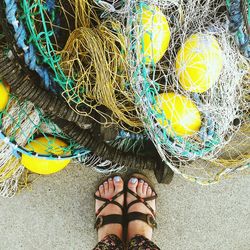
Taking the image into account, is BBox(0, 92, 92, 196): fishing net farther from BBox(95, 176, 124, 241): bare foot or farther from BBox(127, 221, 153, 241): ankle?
BBox(127, 221, 153, 241): ankle

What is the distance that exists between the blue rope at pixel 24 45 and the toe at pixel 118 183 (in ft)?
1.77

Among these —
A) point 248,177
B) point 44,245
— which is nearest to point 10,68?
point 44,245

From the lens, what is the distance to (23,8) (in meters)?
0.94

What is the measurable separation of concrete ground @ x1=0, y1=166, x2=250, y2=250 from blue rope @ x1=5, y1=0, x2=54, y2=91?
49 centimetres

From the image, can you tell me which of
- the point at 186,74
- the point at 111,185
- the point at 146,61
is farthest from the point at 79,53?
the point at 111,185

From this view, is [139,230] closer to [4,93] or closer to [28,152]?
[28,152]

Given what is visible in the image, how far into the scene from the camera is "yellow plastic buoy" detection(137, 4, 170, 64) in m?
0.93

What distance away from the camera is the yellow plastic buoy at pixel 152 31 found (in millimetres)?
927

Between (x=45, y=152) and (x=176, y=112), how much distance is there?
16.9 inches

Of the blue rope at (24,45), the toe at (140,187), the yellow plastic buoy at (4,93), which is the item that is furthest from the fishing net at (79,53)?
the toe at (140,187)

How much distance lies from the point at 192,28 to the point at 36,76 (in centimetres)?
44

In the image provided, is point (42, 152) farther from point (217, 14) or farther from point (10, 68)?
point (217, 14)

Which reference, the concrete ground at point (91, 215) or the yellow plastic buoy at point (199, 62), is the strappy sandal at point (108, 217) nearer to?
the concrete ground at point (91, 215)

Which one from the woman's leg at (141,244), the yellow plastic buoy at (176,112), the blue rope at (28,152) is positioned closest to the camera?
the yellow plastic buoy at (176,112)
